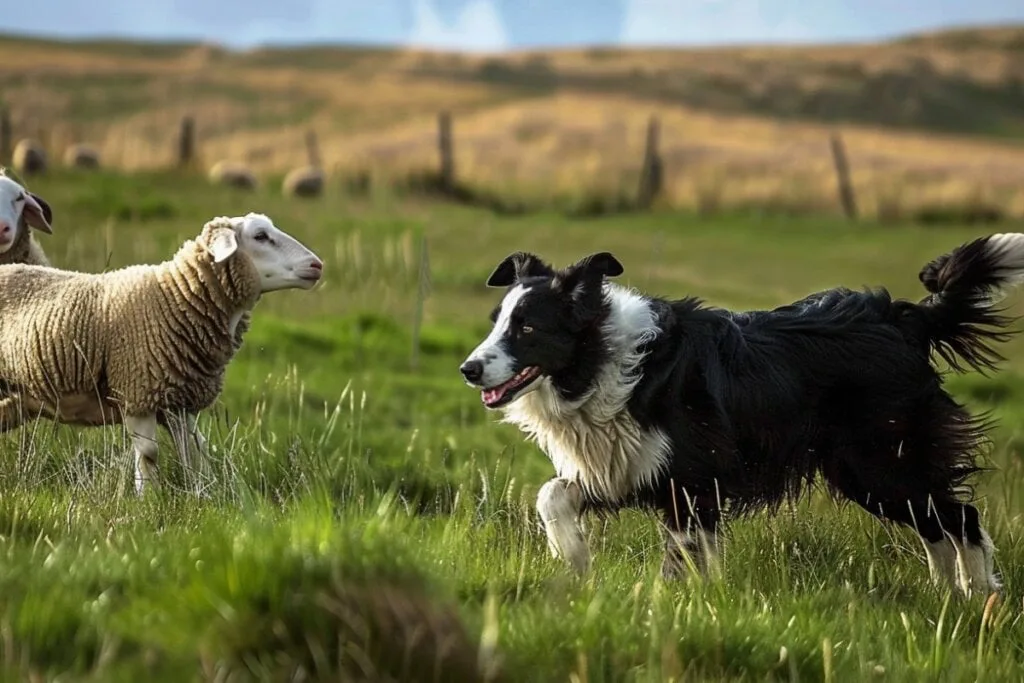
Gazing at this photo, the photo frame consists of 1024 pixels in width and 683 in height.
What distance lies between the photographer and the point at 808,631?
5.18 m

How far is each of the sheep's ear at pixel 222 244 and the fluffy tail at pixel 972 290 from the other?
12.0 feet

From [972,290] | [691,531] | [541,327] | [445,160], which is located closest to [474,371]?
[541,327]

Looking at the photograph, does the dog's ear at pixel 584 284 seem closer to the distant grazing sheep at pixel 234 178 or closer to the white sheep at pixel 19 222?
the white sheep at pixel 19 222

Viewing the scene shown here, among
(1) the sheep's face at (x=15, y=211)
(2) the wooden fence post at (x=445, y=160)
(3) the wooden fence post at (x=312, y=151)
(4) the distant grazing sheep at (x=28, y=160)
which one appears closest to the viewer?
(1) the sheep's face at (x=15, y=211)

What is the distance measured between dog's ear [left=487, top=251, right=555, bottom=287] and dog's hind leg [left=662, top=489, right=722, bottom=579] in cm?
133

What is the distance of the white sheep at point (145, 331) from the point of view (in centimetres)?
715

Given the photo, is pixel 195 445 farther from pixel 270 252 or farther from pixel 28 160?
pixel 28 160

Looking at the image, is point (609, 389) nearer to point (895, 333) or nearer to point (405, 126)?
point (895, 333)

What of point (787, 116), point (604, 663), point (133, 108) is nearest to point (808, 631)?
point (604, 663)

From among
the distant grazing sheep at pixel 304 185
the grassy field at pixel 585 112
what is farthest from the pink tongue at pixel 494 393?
the grassy field at pixel 585 112

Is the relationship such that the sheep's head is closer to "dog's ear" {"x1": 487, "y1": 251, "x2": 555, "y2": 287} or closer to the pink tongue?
"dog's ear" {"x1": 487, "y1": 251, "x2": 555, "y2": 287}

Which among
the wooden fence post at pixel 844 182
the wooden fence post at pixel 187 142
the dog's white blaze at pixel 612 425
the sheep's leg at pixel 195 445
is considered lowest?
the wooden fence post at pixel 844 182

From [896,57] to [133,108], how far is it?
127 feet

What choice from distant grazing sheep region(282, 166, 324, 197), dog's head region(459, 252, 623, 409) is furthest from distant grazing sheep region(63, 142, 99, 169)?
dog's head region(459, 252, 623, 409)
